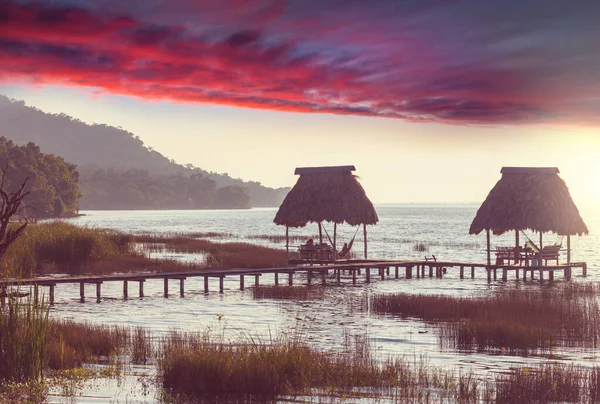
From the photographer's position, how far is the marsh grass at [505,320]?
1498 centimetres

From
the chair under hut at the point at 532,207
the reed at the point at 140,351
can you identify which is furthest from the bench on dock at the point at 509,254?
the reed at the point at 140,351

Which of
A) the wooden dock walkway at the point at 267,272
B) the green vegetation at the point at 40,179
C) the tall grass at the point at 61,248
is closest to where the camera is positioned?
the wooden dock walkway at the point at 267,272

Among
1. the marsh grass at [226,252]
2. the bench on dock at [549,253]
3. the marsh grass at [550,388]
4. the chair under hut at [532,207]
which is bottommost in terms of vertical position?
the marsh grass at [550,388]

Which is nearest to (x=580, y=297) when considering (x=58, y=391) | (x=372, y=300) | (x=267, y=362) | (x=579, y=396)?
(x=372, y=300)

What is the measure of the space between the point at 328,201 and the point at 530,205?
8721 mm

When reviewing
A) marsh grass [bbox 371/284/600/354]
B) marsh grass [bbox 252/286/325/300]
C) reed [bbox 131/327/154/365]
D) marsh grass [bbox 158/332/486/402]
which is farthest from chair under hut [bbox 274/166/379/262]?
marsh grass [bbox 158/332/486/402]

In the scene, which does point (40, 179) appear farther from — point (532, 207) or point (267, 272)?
point (532, 207)

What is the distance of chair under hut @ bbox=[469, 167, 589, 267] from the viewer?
3170 cm

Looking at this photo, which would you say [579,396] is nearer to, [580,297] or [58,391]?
[58,391]

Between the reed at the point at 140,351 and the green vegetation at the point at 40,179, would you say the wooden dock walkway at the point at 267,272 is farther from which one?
the green vegetation at the point at 40,179

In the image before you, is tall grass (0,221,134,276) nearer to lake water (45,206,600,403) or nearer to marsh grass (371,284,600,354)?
lake water (45,206,600,403)

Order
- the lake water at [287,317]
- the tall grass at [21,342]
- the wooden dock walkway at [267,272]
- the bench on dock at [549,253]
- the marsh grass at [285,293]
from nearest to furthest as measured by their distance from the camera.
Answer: the tall grass at [21,342]
the lake water at [287,317]
the wooden dock walkway at [267,272]
the marsh grass at [285,293]
the bench on dock at [549,253]

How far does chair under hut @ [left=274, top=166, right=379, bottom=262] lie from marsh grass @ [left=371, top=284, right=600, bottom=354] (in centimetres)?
1053

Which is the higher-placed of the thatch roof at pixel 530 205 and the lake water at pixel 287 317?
the thatch roof at pixel 530 205
